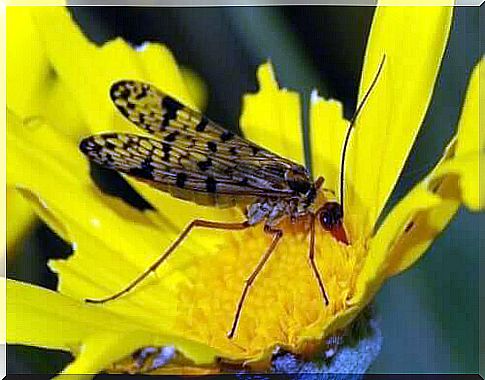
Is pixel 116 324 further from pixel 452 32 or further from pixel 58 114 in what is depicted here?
pixel 452 32

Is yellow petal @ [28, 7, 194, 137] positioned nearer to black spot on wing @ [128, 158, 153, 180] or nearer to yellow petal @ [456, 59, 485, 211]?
black spot on wing @ [128, 158, 153, 180]

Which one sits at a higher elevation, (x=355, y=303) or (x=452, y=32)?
(x=452, y=32)

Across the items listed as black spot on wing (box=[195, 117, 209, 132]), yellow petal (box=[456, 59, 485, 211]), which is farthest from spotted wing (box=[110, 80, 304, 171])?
yellow petal (box=[456, 59, 485, 211])

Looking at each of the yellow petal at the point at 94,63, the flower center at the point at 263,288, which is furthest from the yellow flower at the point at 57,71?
the flower center at the point at 263,288

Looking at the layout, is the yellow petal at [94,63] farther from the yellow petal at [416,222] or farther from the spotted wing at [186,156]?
the yellow petal at [416,222]

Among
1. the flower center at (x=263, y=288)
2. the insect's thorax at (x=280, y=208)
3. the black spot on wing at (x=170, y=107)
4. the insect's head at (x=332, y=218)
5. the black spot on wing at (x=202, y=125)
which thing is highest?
the black spot on wing at (x=170, y=107)

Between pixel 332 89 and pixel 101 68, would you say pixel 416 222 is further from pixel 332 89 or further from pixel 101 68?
pixel 101 68

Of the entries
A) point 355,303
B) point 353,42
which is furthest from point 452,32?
point 355,303

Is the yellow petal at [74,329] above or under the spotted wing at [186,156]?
under
